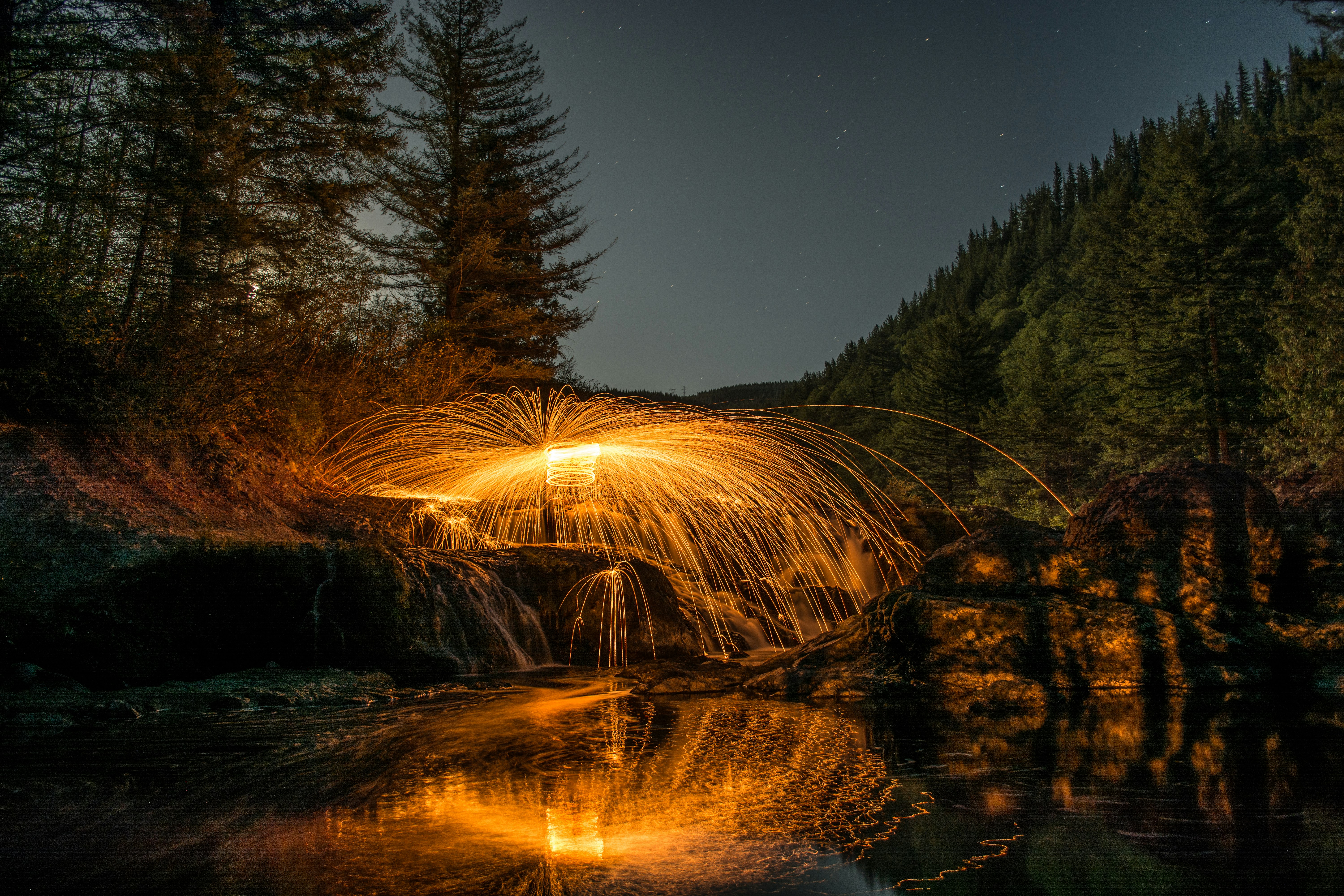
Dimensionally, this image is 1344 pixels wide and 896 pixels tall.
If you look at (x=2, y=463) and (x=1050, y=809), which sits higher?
(x=2, y=463)

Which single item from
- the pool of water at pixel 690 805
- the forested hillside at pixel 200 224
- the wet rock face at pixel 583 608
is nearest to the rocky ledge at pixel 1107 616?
the pool of water at pixel 690 805

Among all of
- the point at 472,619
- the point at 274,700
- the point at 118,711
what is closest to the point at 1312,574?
the point at 472,619

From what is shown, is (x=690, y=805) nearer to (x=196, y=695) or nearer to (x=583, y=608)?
(x=196, y=695)

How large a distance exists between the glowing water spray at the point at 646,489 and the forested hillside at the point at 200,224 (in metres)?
1.90

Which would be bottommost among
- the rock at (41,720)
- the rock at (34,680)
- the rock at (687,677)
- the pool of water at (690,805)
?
the rock at (41,720)

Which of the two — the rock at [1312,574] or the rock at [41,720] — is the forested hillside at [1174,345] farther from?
the rock at [41,720]

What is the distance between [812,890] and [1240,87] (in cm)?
18804

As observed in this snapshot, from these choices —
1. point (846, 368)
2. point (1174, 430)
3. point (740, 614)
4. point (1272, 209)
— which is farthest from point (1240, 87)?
point (740, 614)

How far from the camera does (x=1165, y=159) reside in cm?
3556

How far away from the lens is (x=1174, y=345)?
1246 inches

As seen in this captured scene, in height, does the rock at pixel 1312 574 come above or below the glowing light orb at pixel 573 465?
below

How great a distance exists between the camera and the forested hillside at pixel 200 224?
395 inches

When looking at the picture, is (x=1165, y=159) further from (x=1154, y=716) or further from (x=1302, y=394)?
(x=1154, y=716)

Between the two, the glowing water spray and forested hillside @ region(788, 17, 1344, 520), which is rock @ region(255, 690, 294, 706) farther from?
forested hillside @ region(788, 17, 1344, 520)
